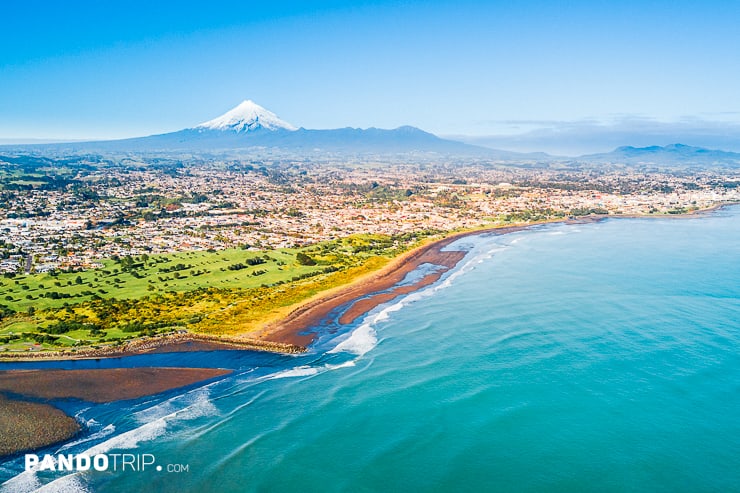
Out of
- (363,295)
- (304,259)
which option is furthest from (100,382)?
(304,259)

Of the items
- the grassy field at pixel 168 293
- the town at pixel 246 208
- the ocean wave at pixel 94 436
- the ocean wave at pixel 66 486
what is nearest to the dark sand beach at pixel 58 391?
the ocean wave at pixel 94 436

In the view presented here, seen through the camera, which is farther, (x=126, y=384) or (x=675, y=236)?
(x=675, y=236)

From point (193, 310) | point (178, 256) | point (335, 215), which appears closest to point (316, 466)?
point (193, 310)

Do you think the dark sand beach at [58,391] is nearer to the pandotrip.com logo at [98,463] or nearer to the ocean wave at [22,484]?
the pandotrip.com logo at [98,463]

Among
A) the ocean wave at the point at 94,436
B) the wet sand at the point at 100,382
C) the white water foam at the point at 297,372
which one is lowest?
the ocean wave at the point at 94,436

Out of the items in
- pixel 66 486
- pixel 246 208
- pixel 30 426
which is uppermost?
pixel 246 208

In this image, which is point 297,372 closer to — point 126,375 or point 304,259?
point 126,375

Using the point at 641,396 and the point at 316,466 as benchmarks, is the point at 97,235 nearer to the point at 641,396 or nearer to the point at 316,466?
the point at 316,466
